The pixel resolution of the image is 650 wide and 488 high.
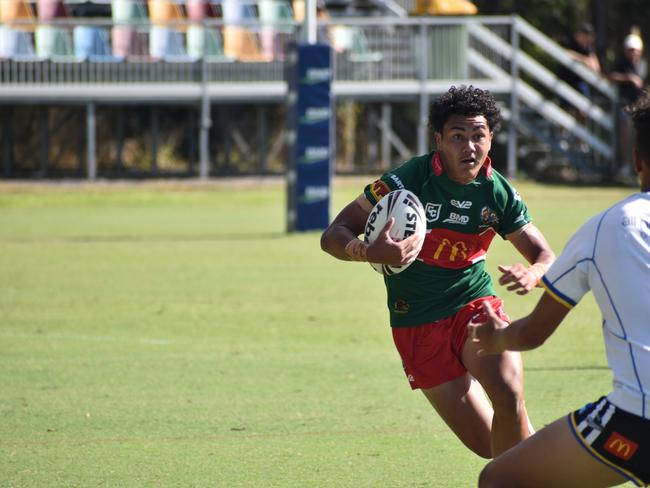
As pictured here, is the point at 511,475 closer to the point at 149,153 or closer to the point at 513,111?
the point at 513,111

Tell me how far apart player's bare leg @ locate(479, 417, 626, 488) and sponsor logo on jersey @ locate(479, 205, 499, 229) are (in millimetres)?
1809

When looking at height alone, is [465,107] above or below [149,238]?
above

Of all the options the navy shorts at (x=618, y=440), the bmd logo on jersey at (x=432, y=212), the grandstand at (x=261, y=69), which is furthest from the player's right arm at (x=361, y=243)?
the grandstand at (x=261, y=69)

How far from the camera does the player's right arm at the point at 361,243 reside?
18.5ft

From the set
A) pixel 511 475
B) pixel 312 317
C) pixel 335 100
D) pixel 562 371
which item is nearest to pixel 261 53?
pixel 335 100

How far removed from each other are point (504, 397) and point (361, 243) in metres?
0.91

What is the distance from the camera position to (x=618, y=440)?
4176mm

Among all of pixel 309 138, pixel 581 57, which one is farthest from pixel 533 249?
pixel 581 57

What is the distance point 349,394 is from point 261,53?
20899 millimetres

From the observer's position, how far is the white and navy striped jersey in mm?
4176

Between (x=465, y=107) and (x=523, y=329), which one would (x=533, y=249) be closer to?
(x=465, y=107)

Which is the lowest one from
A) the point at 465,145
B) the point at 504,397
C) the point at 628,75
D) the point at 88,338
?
the point at 88,338

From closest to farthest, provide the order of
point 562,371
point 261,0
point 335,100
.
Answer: point 562,371 < point 335,100 < point 261,0

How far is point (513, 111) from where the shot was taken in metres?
28.7
